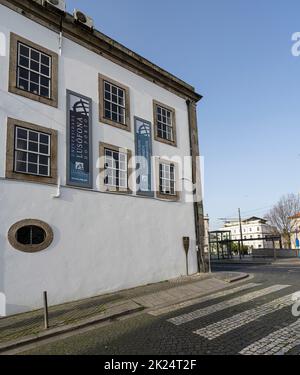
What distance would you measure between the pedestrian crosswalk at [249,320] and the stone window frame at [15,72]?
8687mm

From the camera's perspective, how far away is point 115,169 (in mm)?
12859

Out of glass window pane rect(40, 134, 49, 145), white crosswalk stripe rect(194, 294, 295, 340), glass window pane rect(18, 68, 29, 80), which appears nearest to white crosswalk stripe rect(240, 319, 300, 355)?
white crosswalk stripe rect(194, 294, 295, 340)

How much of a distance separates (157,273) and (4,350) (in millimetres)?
8140

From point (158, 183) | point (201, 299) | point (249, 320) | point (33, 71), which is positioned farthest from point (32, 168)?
point (249, 320)

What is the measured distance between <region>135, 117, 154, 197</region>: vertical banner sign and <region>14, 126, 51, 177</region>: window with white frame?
445 centimetres

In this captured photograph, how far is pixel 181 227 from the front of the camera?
1518 cm

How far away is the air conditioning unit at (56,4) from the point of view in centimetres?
1147

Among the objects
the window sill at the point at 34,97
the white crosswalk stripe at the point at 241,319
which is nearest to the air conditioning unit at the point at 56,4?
the window sill at the point at 34,97

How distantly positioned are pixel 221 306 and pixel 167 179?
26.2ft

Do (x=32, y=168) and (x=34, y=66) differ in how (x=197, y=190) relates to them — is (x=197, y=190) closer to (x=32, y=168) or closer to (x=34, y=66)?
(x=32, y=168)

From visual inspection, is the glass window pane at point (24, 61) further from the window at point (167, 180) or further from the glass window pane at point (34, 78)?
the window at point (167, 180)

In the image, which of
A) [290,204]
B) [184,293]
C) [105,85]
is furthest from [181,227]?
[290,204]

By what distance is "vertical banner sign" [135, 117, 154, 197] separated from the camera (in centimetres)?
1377
